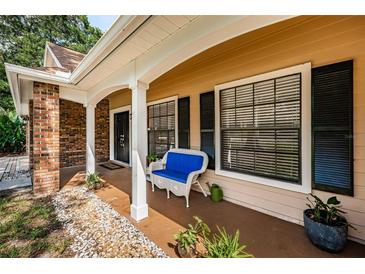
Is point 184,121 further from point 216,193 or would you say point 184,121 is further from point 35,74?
point 35,74

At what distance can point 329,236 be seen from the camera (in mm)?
1887

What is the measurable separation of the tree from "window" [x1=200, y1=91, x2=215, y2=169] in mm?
13558

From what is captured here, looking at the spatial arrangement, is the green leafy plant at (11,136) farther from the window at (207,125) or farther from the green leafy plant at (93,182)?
the window at (207,125)

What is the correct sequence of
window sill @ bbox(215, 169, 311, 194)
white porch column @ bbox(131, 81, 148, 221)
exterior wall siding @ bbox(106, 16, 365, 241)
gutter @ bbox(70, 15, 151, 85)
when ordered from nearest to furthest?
gutter @ bbox(70, 15, 151, 85)
exterior wall siding @ bbox(106, 16, 365, 241)
window sill @ bbox(215, 169, 311, 194)
white porch column @ bbox(131, 81, 148, 221)

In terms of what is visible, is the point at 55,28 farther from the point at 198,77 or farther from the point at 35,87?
the point at 198,77

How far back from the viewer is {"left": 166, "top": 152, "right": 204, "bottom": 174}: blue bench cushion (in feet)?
11.9

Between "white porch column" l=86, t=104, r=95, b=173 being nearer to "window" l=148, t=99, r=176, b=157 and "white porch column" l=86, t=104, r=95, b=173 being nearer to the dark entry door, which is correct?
"window" l=148, t=99, r=176, b=157

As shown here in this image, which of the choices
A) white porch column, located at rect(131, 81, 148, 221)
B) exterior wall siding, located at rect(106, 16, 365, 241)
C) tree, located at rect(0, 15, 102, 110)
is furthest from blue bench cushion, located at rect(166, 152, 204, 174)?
tree, located at rect(0, 15, 102, 110)

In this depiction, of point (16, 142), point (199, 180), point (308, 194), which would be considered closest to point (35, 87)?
point (199, 180)

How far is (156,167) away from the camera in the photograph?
161 inches

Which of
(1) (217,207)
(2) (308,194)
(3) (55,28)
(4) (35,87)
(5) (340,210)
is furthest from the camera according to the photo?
(3) (55,28)

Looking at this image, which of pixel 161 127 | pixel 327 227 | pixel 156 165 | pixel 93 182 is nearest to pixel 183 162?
pixel 156 165
